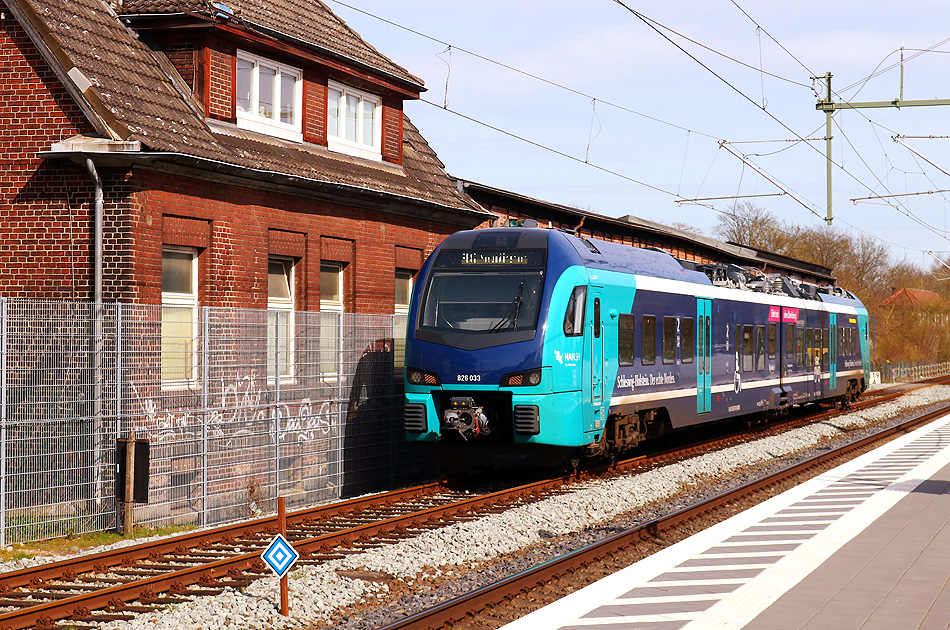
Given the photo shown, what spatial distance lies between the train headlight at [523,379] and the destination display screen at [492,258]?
1.58m

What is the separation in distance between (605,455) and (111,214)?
8.25 meters

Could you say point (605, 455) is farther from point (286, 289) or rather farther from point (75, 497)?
point (75, 497)

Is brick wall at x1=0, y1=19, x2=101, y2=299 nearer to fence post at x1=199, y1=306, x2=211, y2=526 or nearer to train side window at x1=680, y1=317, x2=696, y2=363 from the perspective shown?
fence post at x1=199, y1=306, x2=211, y2=526

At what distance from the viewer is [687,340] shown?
61.5 feet

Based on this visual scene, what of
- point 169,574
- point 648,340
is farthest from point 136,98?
point 648,340

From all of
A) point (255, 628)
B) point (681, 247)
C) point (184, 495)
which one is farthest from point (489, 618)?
point (681, 247)

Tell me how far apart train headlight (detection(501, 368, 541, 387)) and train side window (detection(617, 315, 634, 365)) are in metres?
2.42

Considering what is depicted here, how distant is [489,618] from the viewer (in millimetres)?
7910

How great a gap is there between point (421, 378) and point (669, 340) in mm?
5460

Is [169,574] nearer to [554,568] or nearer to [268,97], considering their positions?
[554,568]

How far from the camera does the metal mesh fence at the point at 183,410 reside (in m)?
10.8

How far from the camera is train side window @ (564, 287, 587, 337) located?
14000 mm

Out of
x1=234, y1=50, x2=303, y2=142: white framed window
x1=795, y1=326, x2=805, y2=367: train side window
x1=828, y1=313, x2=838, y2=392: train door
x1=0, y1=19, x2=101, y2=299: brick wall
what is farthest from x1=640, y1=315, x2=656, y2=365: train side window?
x1=828, y1=313, x2=838, y2=392: train door

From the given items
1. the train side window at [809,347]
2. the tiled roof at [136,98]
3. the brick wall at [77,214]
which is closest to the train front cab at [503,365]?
the brick wall at [77,214]
